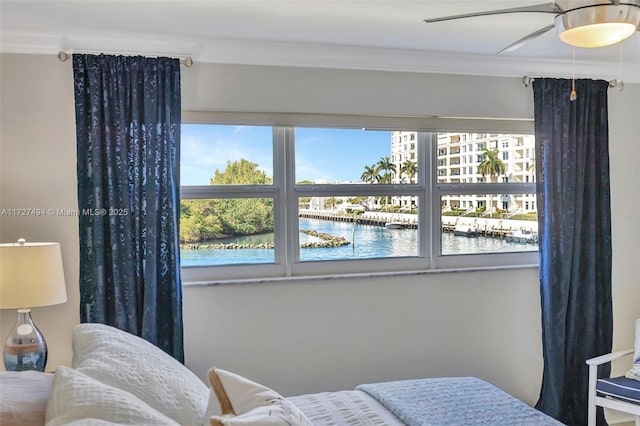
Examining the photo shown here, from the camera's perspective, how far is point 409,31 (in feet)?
9.52

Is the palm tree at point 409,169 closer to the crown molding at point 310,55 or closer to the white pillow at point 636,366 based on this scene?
the crown molding at point 310,55

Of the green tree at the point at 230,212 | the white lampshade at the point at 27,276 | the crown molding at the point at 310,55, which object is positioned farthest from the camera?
the green tree at the point at 230,212

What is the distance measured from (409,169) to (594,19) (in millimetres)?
1844

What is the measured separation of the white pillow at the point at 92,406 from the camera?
1332mm

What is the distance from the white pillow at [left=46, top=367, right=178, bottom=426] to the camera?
1332 mm

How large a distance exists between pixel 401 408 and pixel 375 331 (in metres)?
1.31

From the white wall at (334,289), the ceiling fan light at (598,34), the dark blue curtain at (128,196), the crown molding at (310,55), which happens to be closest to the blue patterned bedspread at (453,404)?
the white wall at (334,289)

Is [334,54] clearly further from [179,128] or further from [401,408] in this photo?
[401,408]

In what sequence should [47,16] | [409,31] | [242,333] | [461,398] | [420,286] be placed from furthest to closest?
1. [420,286]
2. [242,333]
3. [409,31]
4. [47,16]
5. [461,398]

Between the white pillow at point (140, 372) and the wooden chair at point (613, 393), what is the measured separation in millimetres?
2346

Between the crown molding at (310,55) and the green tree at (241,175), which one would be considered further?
the green tree at (241,175)

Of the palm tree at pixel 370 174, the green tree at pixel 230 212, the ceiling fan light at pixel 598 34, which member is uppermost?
the ceiling fan light at pixel 598 34

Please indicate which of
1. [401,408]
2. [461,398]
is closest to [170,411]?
[401,408]

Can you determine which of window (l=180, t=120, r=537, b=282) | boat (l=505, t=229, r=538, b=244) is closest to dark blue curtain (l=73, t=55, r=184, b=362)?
window (l=180, t=120, r=537, b=282)
